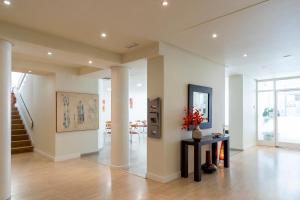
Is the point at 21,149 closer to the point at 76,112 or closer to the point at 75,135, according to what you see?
the point at 75,135

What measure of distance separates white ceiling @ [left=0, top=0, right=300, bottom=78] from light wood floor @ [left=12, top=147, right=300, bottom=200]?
2.93 m

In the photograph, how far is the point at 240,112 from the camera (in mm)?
8031

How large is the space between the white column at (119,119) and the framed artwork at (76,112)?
187 cm

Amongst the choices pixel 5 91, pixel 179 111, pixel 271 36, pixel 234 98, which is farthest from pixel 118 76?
pixel 234 98

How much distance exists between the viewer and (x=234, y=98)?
27.0 feet

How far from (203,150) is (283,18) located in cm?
356

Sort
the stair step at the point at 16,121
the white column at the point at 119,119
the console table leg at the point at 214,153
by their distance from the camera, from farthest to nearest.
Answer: the stair step at the point at 16,121
the console table leg at the point at 214,153
the white column at the point at 119,119

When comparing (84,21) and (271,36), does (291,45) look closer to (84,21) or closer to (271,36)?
(271,36)

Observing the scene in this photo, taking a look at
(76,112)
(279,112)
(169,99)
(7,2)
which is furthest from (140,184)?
(279,112)

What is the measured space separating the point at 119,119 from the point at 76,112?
2066mm

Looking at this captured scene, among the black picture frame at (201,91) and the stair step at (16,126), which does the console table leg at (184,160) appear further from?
the stair step at (16,126)

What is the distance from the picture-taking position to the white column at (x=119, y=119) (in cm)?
539

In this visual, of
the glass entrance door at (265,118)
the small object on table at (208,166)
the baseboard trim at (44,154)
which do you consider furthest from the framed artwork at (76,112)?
the glass entrance door at (265,118)

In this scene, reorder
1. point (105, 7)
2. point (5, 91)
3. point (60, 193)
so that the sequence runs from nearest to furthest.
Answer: point (105, 7), point (5, 91), point (60, 193)
